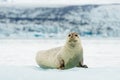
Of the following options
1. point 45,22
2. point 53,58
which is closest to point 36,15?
point 45,22

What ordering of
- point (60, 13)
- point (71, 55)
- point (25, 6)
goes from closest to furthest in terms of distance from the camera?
point (71, 55) < point (60, 13) < point (25, 6)

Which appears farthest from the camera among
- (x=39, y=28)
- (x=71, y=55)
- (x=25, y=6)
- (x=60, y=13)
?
(x=25, y=6)

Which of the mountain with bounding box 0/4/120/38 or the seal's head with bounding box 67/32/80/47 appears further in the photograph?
the mountain with bounding box 0/4/120/38

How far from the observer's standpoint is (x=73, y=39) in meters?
6.14

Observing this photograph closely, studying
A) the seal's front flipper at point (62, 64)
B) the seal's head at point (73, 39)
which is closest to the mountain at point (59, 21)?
the seal's front flipper at point (62, 64)

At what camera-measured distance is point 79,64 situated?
21.6ft

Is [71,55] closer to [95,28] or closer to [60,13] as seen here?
[95,28]

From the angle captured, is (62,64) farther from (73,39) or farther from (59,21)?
(59,21)

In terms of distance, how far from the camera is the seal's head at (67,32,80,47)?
609 centimetres

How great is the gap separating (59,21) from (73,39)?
48.3 metres

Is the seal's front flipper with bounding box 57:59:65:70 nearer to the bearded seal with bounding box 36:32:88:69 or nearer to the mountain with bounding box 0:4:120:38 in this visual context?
the bearded seal with bounding box 36:32:88:69

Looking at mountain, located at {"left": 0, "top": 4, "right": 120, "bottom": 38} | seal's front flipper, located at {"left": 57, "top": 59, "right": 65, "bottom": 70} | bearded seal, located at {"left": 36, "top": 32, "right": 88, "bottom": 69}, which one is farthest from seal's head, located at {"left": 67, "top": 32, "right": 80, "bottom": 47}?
mountain, located at {"left": 0, "top": 4, "right": 120, "bottom": 38}

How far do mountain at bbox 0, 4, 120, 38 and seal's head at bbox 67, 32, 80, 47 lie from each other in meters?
42.2

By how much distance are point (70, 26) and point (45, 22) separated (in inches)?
145
